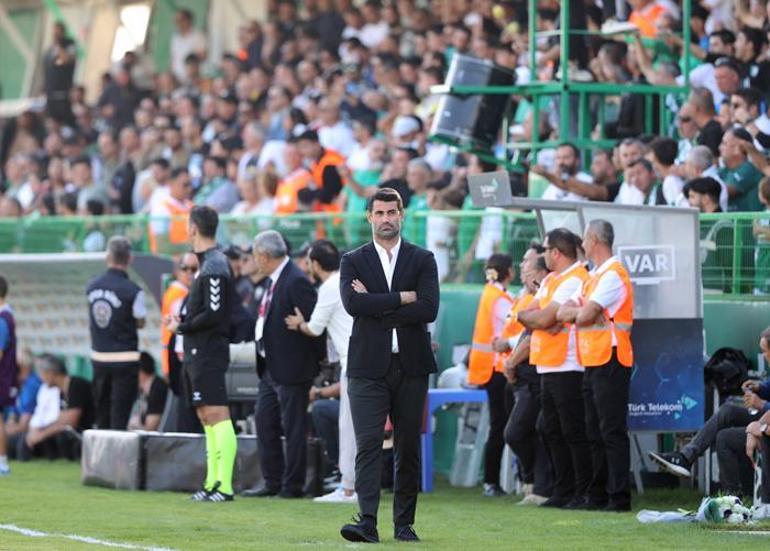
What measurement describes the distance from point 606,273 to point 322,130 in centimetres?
1023

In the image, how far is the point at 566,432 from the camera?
13578 millimetres

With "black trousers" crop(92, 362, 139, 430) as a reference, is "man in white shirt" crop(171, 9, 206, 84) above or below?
above

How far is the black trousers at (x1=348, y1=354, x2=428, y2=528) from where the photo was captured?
432 inches

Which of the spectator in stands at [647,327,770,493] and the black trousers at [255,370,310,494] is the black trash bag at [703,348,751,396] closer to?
the spectator in stands at [647,327,770,493]

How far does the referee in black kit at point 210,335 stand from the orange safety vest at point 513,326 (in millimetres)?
2205

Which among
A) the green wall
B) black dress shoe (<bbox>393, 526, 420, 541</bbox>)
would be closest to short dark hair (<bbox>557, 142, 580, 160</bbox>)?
black dress shoe (<bbox>393, 526, 420, 541</bbox>)

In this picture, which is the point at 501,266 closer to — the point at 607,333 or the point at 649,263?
the point at 649,263

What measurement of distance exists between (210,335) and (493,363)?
2604mm

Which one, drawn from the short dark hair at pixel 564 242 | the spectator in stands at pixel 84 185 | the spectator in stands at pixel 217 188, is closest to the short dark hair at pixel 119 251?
the spectator in stands at pixel 217 188

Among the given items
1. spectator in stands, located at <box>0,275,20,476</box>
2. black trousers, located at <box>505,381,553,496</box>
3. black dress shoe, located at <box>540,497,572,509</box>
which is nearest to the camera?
black dress shoe, located at <box>540,497,572,509</box>

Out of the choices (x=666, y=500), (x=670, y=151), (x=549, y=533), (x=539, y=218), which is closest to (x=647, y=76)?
(x=670, y=151)

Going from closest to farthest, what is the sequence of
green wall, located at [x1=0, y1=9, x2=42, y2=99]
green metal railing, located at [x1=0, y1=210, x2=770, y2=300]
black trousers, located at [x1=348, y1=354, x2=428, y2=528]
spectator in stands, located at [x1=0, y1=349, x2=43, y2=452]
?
1. black trousers, located at [x1=348, y1=354, x2=428, y2=528]
2. green metal railing, located at [x1=0, y1=210, x2=770, y2=300]
3. spectator in stands, located at [x1=0, y1=349, x2=43, y2=452]
4. green wall, located at [x1=0, y1=9, x2=42, y2=99]

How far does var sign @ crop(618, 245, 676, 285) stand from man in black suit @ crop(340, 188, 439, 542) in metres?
3.20

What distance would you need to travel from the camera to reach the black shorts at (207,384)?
1389cm
